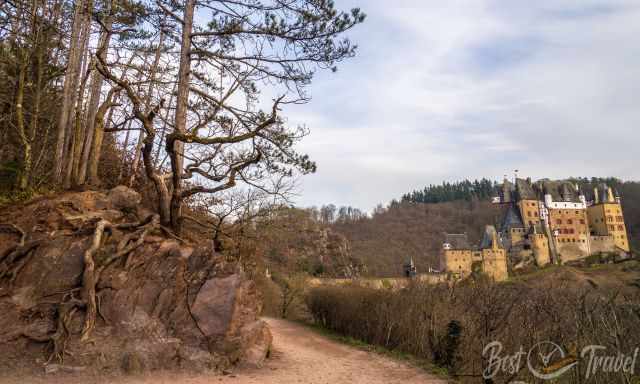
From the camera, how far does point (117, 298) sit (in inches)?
296

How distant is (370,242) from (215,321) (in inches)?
2718

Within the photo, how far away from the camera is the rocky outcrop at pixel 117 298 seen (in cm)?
684

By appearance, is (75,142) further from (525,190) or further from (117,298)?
(525,190)

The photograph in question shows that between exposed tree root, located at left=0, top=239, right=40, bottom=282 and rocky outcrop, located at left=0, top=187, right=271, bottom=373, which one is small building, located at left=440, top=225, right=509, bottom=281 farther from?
exposed tree root, located at left=0, top=239, right=40, bottom=282

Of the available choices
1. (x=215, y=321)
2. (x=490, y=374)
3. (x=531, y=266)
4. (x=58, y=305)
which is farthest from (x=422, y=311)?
(x=531, y=266)

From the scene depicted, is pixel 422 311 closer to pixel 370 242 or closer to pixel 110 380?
pixel 110 380

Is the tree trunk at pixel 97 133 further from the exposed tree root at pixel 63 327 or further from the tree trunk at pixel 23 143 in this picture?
the exposed tree root at pixel 63 327

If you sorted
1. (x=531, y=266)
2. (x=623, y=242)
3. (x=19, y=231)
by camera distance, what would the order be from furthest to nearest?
(x=623, y=242)
(x=531, y=266)
(x=19, y=231)

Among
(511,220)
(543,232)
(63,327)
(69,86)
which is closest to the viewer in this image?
(63,327)

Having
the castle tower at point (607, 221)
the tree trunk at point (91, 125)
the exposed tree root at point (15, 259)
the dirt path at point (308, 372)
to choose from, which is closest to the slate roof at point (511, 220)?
the castle tower at point (607, 221)

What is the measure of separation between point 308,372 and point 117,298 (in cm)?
386

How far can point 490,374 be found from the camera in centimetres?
689

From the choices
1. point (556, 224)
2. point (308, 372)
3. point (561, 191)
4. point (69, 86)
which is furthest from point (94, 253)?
point (561, 191)

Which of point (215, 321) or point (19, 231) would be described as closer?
point (215, 321)
